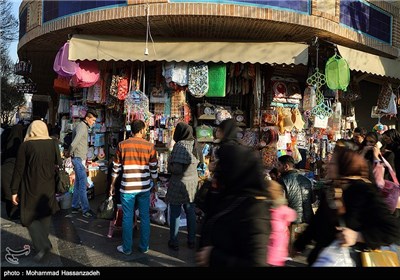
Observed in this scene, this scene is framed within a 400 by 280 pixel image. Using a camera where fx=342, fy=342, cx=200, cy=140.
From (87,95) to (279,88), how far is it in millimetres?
4636

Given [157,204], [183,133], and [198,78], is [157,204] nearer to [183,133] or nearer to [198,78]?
[183,133]

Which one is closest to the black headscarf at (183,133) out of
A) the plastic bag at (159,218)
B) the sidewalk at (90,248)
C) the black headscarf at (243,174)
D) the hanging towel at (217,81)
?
the sidewalk at (90,248)

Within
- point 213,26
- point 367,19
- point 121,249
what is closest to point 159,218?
point 121,249

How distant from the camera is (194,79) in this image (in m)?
7.12

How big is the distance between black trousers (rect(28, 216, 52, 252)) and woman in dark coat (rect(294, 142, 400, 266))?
143 inches

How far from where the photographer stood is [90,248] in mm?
5094

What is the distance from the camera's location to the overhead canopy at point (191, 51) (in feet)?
22.5

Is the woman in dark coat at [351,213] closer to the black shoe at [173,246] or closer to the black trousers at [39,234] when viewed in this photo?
the black shoe at [173,246]

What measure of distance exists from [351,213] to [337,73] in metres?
5.20

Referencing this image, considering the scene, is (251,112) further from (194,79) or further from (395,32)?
(395,32)

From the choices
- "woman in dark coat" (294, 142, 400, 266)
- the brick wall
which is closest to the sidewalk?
"woman in dark coat" (294, 142, 400, 266)

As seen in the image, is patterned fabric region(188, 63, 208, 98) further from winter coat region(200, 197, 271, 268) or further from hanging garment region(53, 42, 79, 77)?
winter coat region(200, 197, 271, 268)

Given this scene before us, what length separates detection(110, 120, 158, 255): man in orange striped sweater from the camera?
477cm
